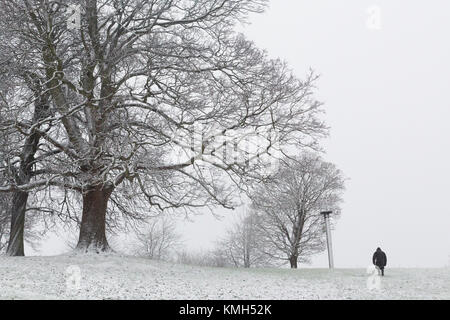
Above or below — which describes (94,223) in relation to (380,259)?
above

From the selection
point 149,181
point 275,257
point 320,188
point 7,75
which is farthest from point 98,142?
point 275,257

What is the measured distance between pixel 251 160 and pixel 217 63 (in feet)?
11.9

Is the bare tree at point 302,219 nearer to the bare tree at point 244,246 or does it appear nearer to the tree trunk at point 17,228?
the bare tree at point 244,246

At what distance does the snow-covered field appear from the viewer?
10.7 m

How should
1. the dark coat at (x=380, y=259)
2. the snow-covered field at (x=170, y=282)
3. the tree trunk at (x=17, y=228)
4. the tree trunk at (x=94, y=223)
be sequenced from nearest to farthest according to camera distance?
the snow-covered field at (x=170, y=282) → the dark coat at (x=380, y=259) → the tree trunk at (x=94, y=223) → the tree trunk at (x=17, y=228)

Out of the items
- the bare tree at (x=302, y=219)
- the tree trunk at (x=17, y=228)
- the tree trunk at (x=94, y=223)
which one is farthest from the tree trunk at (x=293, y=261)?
the tree trunk at (x=17, y=228)

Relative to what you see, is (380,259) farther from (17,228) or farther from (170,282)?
(17,228)

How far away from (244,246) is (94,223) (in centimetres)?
2522

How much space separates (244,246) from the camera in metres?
40.8

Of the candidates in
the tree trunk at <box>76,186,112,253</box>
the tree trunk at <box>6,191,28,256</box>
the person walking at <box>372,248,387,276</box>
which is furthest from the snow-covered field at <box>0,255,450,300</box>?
the tree trunk at <box>6,191,28,256</box>

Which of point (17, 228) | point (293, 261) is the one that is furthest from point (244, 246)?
point (17, 228)

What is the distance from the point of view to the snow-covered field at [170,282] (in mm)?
10719

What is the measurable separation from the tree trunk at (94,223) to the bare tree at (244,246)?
64.7 feet
